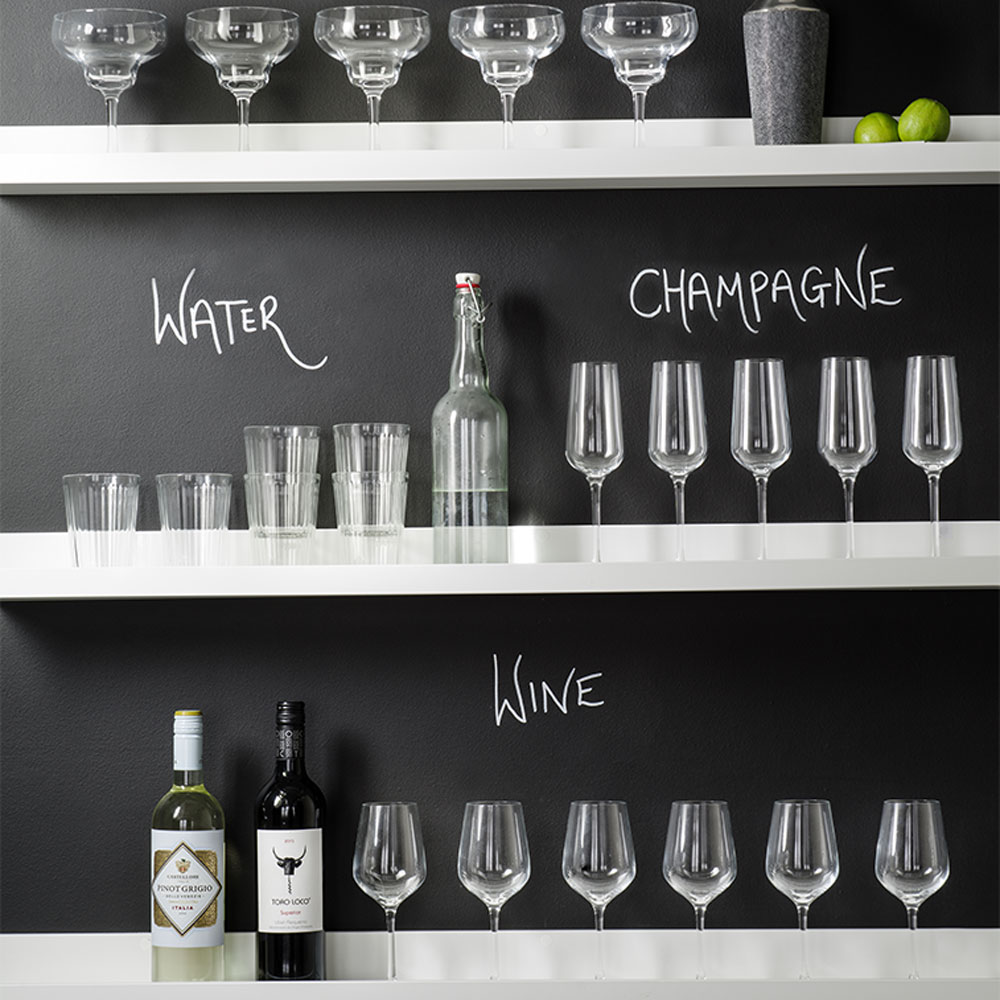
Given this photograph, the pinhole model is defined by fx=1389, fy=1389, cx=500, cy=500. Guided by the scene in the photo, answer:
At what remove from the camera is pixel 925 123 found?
5.77ft

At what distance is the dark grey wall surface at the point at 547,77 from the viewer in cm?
190

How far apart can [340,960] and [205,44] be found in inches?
47.1

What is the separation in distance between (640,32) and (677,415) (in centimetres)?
48

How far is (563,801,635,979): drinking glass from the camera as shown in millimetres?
1645

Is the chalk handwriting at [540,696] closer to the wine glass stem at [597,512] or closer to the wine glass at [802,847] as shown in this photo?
the wine glass stem at [597,512]

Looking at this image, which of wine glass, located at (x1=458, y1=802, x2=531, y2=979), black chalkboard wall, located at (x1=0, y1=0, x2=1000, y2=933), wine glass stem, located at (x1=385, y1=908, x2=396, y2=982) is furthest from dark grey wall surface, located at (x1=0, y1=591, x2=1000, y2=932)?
wine glass, located at (x1=458, y1=802, x2=531, y2=979)

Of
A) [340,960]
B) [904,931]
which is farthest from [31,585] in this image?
[904,931]

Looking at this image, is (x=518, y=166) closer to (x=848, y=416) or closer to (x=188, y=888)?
(x=848, y=416)

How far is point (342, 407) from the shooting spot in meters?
1.89

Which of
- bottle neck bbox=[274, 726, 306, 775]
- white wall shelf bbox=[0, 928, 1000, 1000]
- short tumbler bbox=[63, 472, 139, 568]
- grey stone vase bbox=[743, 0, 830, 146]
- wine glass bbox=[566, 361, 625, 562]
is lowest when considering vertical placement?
white wall shelf bbox=[0, 928, 1000, 1000]

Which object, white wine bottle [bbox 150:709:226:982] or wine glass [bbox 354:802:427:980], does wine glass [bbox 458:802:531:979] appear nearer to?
wine glass [bbox 354:802:427:980]

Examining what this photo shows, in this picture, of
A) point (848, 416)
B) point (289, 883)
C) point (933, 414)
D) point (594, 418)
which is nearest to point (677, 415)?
point (594, 418)

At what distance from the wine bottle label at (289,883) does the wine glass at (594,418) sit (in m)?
0.52

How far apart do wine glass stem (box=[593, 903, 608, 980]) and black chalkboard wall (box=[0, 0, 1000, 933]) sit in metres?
0.07
